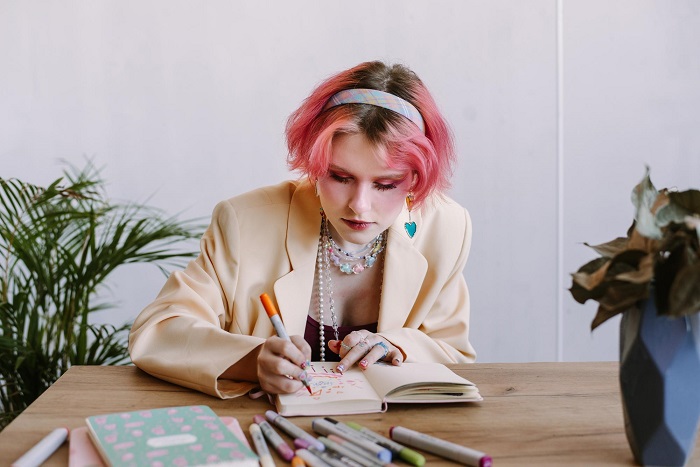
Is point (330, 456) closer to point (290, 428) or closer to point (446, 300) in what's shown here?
point (290, 428)

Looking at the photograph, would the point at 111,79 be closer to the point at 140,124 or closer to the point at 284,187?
the point at 140,124

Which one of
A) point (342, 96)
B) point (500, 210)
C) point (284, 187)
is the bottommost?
point (500, 210)

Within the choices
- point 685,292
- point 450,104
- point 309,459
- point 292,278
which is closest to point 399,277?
point 292,278

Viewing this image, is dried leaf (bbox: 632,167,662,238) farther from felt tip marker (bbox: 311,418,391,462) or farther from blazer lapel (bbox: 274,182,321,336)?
blazer lapel (bbox: 274,182,321,336)

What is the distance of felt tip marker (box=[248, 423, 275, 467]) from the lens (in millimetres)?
1050

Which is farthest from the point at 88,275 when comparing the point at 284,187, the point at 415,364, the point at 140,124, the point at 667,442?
the point at 667,442

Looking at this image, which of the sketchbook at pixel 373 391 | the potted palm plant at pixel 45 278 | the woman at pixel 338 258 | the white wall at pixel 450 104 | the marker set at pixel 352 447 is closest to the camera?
the marker set at pixel 352 447

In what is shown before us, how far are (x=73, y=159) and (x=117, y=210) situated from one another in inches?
10.9

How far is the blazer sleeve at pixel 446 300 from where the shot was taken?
1925mm

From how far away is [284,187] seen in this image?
2006 millimetres

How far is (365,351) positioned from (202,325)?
34cm

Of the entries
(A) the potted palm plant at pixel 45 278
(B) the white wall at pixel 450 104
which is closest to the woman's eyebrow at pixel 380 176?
(A) the potted palm plant at pixel 45 278

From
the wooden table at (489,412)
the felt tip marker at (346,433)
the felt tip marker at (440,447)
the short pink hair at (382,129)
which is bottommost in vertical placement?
the wooden table at (489,412)

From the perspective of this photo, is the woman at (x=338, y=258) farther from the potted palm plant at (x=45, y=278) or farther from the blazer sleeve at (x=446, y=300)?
the potted palm plant at (x=45, y=278)
